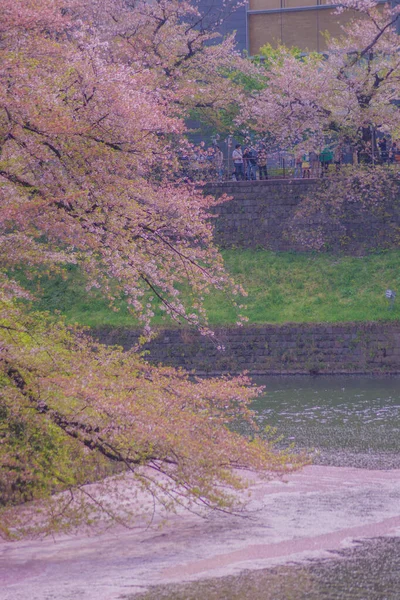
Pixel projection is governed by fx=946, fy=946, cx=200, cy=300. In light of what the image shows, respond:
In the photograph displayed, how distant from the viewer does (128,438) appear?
10.4m

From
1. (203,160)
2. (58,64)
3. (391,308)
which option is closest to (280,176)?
(203,160)

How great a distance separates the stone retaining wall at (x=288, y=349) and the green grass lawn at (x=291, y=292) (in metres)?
0.74

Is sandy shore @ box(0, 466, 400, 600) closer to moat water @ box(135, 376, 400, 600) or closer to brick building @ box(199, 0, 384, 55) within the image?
moat water @ box(135, 376, 400, 600)

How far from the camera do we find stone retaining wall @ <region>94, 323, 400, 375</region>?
95.1 ft

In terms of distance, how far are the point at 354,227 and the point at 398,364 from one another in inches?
315

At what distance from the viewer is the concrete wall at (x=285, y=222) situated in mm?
34906

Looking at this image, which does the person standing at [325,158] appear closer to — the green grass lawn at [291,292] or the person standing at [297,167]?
the person standing at [297,167]

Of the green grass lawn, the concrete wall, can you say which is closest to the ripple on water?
the green grass lawn

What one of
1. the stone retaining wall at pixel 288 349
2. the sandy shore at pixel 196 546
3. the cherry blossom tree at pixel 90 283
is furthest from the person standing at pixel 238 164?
the sandy shore at pixel 196 546

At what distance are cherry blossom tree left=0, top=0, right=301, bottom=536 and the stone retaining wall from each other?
16538 mm

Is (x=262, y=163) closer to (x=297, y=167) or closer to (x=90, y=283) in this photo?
(x=297, y=167)

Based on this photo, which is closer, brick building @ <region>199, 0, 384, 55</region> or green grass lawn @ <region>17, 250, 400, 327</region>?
green grass lawn @ <region>17, 250, 400, 327</region>

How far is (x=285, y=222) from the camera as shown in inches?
1416

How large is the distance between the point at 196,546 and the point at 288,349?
19840 mm
